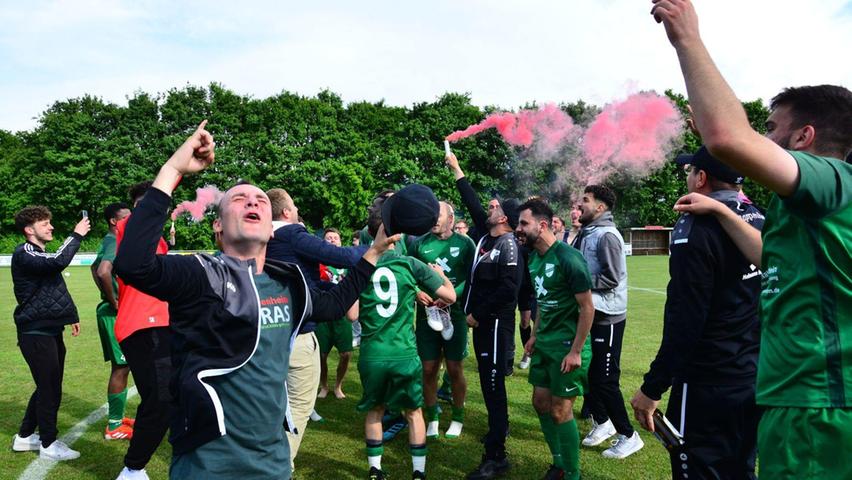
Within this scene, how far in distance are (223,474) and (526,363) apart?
7736 millimetres

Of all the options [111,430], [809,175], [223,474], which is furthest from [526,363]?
[809,175]

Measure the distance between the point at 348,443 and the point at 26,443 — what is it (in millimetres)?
3356

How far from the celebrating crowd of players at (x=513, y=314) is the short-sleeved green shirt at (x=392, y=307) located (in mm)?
19

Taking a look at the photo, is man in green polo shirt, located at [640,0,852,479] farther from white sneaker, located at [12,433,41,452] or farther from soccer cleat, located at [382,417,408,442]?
white sneaker, located at [12,433,41,452]

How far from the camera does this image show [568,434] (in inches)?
194

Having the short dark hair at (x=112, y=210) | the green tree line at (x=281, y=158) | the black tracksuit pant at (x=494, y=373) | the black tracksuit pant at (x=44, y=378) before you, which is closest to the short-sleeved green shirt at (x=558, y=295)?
the black tracksuit pant at (x=494, y=373)

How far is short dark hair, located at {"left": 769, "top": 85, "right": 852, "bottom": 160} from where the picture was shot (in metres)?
2.07

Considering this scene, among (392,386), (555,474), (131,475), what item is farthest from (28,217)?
(555,474)

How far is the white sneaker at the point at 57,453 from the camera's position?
586cm

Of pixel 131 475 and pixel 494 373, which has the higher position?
pixel 494 373

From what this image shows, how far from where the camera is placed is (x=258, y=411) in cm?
274

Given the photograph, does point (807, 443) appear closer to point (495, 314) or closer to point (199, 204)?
point (495, 314)

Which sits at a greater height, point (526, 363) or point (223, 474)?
point (223, 474)

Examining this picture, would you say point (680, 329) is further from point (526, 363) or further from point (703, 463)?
point (526, 363)
